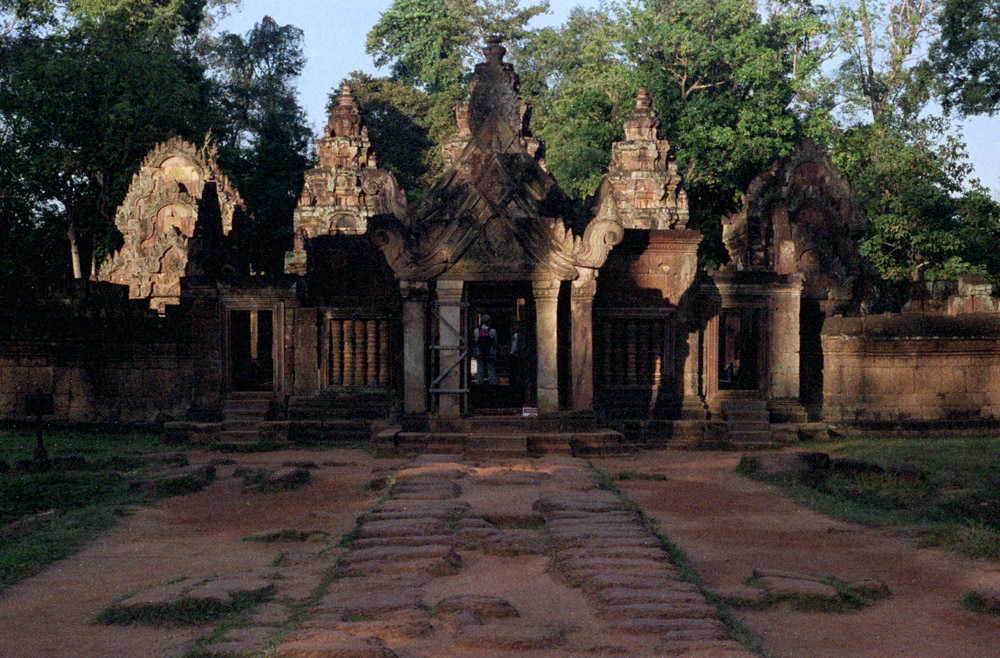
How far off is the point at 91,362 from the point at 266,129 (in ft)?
91.5

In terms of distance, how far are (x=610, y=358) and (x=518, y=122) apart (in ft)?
13.4

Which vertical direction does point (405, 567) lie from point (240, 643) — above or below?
above

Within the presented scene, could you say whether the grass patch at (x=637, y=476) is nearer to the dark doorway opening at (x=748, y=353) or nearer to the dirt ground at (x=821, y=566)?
the dirt ground at (x=821, y=566)

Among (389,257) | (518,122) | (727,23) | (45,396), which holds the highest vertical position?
(727,23)

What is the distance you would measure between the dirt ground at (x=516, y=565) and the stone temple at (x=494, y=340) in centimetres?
322

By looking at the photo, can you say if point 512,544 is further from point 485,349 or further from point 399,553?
point 485,349

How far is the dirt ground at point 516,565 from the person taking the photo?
5750mm

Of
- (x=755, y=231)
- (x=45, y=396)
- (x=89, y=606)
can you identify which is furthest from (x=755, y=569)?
(x=755, y=231)

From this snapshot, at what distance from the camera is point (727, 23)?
115 ft

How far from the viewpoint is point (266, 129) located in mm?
44781

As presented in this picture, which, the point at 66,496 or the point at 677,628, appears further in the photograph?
the point at 66,496

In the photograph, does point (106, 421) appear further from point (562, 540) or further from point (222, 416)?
point (562, 540)

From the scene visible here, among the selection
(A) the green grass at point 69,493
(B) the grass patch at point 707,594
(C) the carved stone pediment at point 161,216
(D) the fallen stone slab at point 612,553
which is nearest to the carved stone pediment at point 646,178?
(C) the carved stone pediment at point 161,216

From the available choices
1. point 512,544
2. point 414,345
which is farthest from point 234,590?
point 414,345
